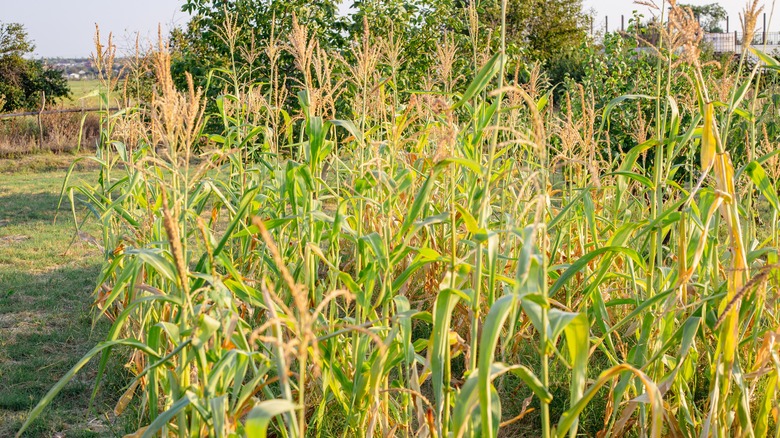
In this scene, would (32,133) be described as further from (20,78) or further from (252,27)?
(252,27)

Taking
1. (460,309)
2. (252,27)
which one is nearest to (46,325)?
(460,309)

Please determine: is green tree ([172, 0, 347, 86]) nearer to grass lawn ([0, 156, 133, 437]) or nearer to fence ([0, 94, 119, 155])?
grass lawn ([0, 156, 133, 437])

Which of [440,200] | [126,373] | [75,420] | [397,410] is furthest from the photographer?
[440,200]

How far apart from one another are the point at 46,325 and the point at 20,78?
12604 millimetres

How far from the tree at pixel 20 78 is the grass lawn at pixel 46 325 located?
7890 millimetres

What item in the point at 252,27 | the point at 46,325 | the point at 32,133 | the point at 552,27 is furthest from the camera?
the point at 552,27

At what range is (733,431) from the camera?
2287mm

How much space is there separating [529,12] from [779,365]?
2130cm

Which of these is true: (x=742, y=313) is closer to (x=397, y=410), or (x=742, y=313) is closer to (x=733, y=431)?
(x=733, y=431)

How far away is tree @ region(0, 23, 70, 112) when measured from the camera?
A: 14.9 metres

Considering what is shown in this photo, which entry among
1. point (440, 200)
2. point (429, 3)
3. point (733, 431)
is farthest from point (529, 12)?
point (733, 431)

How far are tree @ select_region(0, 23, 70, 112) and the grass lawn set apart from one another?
25.9 ft

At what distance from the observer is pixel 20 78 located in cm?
1516

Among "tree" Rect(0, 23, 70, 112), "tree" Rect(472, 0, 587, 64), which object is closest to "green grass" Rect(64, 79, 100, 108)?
"tree" Rect(0, 23, 70, 112)
